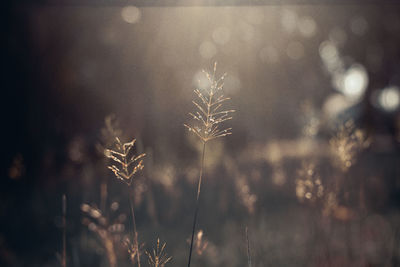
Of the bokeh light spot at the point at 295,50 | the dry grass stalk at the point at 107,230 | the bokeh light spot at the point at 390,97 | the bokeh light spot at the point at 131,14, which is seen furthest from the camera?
the bokeh light spot at the point at 295,50

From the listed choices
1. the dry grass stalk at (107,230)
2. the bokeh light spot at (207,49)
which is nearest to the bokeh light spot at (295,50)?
the bokeh light spot at (207,49)

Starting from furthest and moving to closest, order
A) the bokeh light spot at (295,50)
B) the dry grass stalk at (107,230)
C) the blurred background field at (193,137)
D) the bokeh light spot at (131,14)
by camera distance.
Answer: the bokeh light spot at (295,50) → the bokeh light spot at (131,14) → the blurred background field at (193,137) → the dry grass stalk at (107,230)

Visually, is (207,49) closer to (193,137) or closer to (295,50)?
(193,137)

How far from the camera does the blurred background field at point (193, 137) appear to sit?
2766 mm

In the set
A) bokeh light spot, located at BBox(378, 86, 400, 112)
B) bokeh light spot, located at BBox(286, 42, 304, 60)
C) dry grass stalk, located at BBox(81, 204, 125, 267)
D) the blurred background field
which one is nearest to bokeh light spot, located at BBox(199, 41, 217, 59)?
the blurred background field

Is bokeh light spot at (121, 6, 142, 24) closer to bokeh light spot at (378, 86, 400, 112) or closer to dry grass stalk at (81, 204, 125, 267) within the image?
dry grass stalk at (81, 204, 125, 267)

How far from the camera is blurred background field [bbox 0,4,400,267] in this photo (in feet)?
9.07

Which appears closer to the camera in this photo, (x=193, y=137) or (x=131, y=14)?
(x=193, y=137)

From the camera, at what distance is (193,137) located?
240 inches

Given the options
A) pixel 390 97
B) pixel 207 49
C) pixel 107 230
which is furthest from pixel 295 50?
pixel 107 230

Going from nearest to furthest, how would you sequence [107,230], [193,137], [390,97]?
[107,230] → [193,137] → [390,97]

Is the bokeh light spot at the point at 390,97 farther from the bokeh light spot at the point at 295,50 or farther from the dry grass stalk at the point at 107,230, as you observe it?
the dry grass stalk at the point at 107,230

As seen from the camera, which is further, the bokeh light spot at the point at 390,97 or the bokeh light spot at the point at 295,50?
the bokeh light spot at the point at 295,50

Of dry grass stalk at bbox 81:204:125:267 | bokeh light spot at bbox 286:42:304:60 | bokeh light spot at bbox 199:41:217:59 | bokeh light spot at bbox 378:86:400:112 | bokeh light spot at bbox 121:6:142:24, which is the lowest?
dry grass stalk at bbox 81:204:125:267
